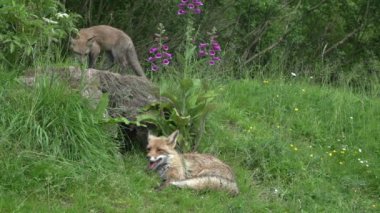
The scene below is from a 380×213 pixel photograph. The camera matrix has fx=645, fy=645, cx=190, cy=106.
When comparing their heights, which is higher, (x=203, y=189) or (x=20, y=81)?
(x=20, y=81)

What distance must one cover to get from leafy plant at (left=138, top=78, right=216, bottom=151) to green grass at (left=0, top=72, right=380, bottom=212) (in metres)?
0.36

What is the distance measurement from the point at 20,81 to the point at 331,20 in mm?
14310

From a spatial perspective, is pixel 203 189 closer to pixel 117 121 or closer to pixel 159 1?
pixel 117 121

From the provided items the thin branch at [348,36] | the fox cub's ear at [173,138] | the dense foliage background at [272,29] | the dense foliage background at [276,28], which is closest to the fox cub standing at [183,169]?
the fox cub's ear at [173,138]

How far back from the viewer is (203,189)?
24.3ft

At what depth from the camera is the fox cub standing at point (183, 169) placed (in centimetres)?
742

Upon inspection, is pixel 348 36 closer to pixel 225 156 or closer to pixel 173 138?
pixel 225 156

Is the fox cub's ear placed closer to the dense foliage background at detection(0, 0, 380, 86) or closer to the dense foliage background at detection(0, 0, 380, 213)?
the dense foliage background at detection(0, 0, 380, 213)

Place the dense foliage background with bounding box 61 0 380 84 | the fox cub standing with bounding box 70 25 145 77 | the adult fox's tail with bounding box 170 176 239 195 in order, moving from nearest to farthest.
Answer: the adult fox's tail with bounding box 170 176 239 195, the fox cub standing with bounding box 70 25 145 77, the dense foliage background with bounding box 61 0 380 84

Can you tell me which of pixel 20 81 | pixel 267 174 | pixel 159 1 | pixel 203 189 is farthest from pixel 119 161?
pixel 159 1

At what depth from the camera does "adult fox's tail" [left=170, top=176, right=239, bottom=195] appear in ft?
24.2

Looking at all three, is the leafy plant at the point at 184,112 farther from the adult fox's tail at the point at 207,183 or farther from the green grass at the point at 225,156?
the adult fox's tail at the point at 207,183

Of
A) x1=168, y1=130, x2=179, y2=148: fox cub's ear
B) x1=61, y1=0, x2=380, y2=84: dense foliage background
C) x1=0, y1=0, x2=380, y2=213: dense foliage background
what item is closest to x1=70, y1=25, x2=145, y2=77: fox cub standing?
x1=0, y1=0, x2=380, y2=213: dense foliage background

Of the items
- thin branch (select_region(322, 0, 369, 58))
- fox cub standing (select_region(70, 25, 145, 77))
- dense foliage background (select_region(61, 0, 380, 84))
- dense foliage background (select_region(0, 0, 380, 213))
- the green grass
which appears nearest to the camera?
the green grass
